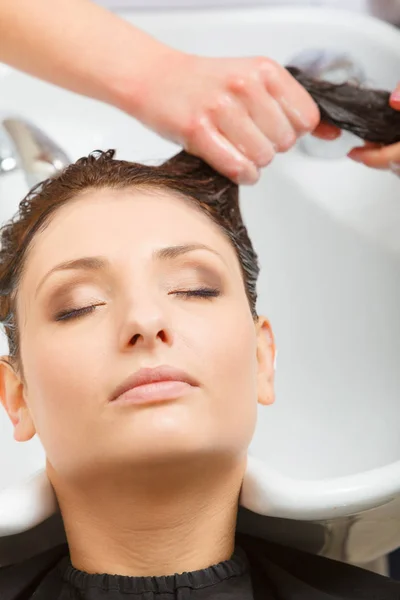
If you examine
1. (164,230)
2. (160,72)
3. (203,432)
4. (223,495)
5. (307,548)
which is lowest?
(307,548)

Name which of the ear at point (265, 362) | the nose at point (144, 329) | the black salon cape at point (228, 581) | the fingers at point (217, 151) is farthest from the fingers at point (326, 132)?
the black salon cape at point (228, 581)

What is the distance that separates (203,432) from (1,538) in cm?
32

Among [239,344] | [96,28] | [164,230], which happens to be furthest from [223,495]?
[96,28]

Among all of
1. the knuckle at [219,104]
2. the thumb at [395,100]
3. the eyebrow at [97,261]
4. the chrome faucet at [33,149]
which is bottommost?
the eyebrow at [97,261]

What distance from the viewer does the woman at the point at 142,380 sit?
25.9 inches

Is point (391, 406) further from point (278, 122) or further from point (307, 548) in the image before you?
point (278, 122)

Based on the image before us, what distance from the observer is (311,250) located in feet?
4.14

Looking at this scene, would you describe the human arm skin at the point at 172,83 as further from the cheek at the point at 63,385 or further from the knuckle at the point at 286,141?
the cheek at the point at 63,385

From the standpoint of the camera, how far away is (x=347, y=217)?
1.24 meters

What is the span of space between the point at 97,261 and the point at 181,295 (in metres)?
0.09

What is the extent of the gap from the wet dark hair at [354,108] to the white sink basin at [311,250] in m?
0.32

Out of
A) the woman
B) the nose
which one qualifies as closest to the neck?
the woman

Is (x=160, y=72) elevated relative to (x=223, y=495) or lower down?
elevated

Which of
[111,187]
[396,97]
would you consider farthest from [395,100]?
[111,187]
